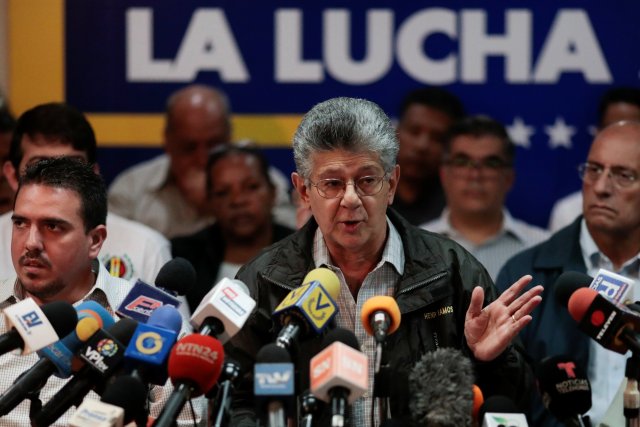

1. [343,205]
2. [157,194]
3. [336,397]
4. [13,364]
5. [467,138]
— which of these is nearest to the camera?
[336,397]

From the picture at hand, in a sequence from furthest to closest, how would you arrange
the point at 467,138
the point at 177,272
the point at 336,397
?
the point at 467,138 < the point at 177,272 < the point at 336,397

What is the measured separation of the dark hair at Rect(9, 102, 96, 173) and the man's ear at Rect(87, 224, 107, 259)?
2.72ft

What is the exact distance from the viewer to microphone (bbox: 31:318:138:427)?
9.70 feet

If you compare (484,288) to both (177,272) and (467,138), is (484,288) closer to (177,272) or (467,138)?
(177,272)

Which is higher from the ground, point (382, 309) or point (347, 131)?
point (347, 131)

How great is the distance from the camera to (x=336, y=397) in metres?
2.73

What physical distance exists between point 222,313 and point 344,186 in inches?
31.7

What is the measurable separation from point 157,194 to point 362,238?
3184mm

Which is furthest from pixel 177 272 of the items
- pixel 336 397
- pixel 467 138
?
pixel 467 138

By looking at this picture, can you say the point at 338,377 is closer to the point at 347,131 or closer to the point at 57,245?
the point at 347,131

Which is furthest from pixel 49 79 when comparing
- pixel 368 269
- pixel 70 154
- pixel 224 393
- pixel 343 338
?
pixel 343 338

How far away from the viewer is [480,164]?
619cm

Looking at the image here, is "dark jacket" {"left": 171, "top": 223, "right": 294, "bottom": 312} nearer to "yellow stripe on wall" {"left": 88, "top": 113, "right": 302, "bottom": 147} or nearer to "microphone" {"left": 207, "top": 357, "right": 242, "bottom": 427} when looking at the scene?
"yellow stripe on wall" {"left": 88, "top": 113, "right": 302, "bottom": 147}

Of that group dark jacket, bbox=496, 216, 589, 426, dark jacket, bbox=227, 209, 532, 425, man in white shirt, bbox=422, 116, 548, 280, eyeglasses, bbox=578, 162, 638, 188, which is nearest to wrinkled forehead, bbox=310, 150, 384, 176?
dark jacket, bbox=227, 209, 532, 425
